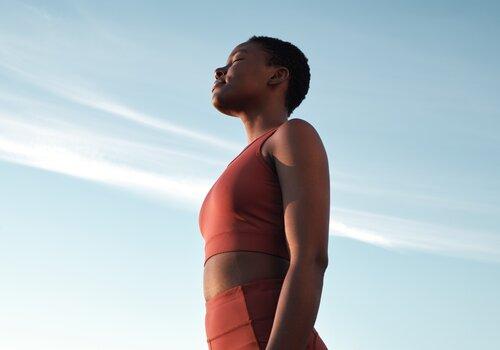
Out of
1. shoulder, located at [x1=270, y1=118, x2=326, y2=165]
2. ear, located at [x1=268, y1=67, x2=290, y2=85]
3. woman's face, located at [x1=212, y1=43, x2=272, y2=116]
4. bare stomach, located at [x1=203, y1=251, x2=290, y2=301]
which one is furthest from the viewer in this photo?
ear, located at [x1=268, y1=67, x2=290, y2=85]

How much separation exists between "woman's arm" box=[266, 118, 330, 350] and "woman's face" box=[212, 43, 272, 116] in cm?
68

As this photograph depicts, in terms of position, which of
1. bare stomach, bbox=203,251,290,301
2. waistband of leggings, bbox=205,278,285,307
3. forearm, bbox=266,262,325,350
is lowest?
forearm, bbox=266,262,325,350

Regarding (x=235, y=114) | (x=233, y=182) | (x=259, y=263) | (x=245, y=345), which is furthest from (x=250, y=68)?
(x=245, y=345)

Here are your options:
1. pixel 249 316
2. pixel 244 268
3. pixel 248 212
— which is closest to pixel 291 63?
pixel 248 212

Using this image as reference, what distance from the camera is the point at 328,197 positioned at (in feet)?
12.7

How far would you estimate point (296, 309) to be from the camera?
3.50 meters

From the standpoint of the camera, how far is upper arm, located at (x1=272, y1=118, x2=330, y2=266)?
12.1 ft

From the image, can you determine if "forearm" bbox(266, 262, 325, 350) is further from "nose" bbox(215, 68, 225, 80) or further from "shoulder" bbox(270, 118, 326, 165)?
"nose" bbox(215, 68, 225, 80)

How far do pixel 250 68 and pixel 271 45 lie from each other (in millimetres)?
357

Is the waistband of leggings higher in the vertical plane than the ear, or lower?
lower

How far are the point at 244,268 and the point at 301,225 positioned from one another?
370 mm

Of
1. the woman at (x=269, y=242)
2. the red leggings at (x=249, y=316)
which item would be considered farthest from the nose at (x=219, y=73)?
the red leggings at (x=249, y=316)

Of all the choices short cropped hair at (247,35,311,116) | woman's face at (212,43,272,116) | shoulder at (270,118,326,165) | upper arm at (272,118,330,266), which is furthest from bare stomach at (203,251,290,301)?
short cropped hair at (247,35,311,116)

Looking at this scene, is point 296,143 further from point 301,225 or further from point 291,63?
point 291,63
